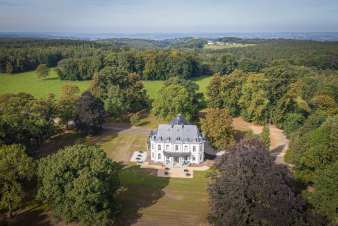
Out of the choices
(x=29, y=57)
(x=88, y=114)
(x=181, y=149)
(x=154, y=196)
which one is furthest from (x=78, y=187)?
(x=29, y=57)

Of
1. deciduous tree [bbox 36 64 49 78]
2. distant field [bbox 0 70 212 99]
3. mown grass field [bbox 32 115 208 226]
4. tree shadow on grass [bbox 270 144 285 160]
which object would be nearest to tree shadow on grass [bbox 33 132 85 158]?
mown grass field [bbox 32 115 208 226]

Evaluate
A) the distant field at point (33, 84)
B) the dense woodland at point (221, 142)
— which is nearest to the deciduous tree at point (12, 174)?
the dense woodland at point (221, 142)

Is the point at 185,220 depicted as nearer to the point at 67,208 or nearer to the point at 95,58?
the point at 67,208

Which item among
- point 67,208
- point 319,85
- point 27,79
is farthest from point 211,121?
point 27,79

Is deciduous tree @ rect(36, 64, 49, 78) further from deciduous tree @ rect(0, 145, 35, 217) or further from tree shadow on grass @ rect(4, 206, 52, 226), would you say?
tree shadow on grass @ rect(4, 206, 52, 226)

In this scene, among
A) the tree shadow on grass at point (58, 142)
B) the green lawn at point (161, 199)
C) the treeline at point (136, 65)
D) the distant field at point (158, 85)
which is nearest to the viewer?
the green lawn at point (161, 199)

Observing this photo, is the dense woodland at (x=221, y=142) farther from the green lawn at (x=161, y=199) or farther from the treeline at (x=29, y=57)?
the treeline at (x=29, y=57)

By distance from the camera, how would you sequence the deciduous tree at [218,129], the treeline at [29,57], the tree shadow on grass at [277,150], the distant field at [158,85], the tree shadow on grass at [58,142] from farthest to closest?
the treeline at [29,57], the distant field at [158,85], the tree shadow on grass at [277,150], the tree shadow on grass at [58,142], the deciduous tree at [218,129]
